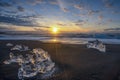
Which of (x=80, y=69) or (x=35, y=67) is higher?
(x=35, y=67)

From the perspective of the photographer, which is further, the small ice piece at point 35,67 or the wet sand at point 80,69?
the wet sand at point 80,69

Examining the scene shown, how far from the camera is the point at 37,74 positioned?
8.47 m

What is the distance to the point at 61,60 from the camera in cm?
1087

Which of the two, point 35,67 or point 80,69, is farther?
point 80,69

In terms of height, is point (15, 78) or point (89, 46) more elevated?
point (89, 46)

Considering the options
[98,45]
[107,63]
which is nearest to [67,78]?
[107,63]

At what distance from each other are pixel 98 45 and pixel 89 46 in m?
0.89

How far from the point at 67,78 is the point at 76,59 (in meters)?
3.25

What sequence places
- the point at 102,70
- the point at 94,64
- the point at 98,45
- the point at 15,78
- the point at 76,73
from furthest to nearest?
the point at 98,45
the point at 94,64
the point at 102,70
the point at 76,73
the point at 15,78

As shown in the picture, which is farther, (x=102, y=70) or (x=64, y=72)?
(x=102, y=70)

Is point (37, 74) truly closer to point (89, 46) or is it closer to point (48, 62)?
point (48, 62)

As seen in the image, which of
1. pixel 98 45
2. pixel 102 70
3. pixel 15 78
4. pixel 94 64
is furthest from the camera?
pixel 98 45

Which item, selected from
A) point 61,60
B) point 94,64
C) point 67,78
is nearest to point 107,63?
point 94,64

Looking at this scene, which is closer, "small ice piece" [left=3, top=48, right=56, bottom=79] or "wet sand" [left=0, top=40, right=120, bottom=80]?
"small ice piece" [left=3, top=48, right=56, bottom=79]
